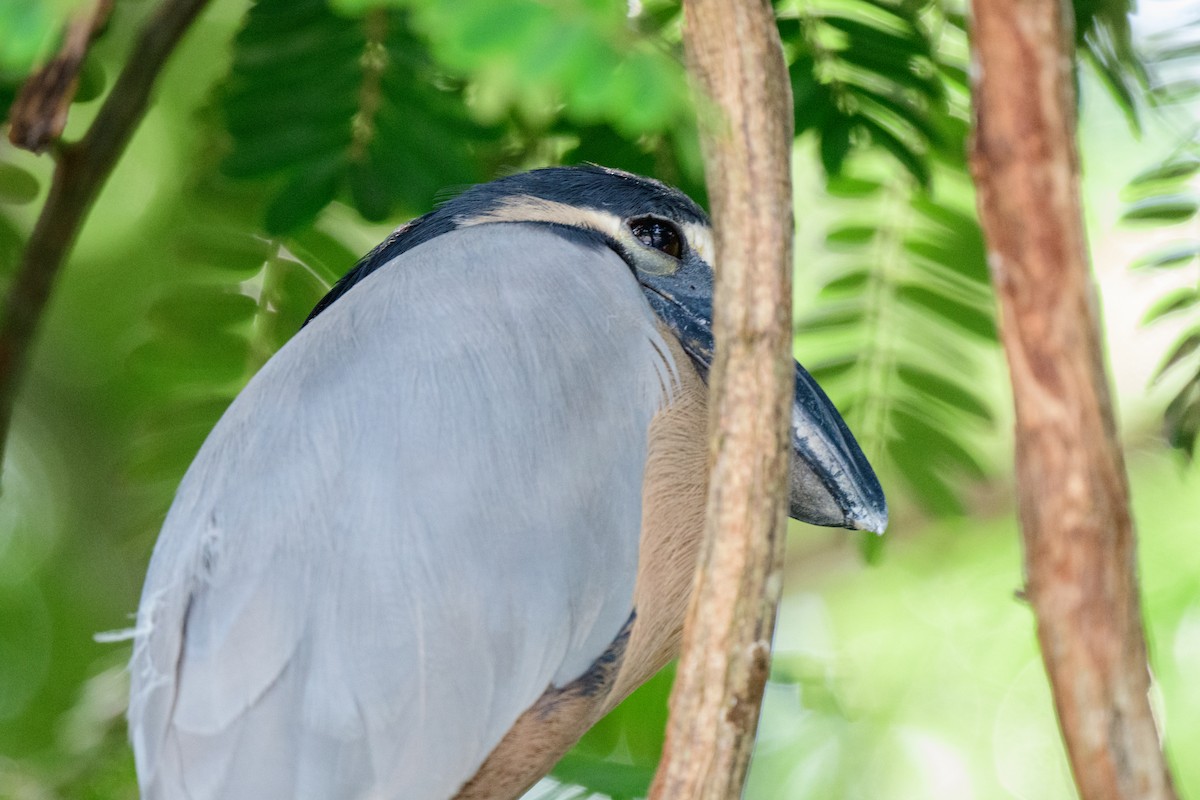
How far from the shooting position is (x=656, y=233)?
70.1 inches

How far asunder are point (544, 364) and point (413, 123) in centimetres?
61

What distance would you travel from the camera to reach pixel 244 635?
1.28m

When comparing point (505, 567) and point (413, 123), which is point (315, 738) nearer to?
point (505, 567)

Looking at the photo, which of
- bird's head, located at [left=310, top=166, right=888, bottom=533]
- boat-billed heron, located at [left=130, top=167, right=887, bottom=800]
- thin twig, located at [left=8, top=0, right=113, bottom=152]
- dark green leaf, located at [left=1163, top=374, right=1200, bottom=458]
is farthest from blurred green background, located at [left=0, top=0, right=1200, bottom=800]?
thin twig, located at [left=8, top=0, right=113, bottom=152]

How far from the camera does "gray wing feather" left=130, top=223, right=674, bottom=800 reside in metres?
1.26

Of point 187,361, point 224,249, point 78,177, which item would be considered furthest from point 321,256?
point 78,177

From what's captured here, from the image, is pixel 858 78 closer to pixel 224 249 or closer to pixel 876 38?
pixel 876 38

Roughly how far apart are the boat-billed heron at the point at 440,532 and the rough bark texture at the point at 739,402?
366 millimetres

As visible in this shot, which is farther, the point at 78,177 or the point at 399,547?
the point at 78,177

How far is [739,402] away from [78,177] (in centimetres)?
127

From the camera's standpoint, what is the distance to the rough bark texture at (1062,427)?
95cm

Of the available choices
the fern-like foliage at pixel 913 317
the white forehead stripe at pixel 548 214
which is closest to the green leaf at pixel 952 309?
the fern-like foliage at pixel 913 317

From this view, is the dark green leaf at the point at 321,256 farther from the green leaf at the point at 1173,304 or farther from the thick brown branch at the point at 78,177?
the green leaf at the point at 1173,304

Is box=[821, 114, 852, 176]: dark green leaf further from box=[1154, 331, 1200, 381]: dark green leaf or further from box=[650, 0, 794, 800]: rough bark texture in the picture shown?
box=[650, 0, 794, 800]: rough bark texture
